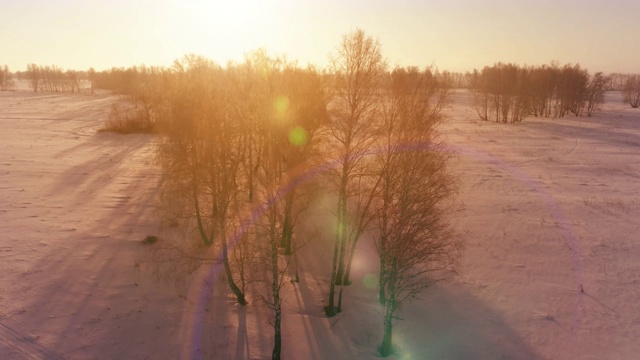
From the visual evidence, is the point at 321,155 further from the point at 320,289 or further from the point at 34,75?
the point at 34,75

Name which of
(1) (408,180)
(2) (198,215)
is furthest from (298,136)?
(2) (198,215)

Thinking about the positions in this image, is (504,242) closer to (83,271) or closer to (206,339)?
(206,339)

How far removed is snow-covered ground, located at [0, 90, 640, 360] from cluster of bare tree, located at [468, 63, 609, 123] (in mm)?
45073

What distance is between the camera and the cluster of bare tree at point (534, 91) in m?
76.2

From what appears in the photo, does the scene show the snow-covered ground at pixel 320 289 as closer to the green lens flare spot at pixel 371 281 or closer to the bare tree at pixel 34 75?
the green lens flare spot at pixel 371 281

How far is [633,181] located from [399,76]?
3093cm

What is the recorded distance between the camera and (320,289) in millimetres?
22750

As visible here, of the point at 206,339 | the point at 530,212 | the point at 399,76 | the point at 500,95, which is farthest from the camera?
the point at 500,95

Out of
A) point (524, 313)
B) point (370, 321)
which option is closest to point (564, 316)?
point (524, 313)

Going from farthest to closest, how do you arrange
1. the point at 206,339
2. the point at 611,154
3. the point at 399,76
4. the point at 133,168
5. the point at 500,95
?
the point at 500,95
the point at 611,154
the point at 133,168
the point at 399,76
the point at 206,339

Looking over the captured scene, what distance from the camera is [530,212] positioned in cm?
2909

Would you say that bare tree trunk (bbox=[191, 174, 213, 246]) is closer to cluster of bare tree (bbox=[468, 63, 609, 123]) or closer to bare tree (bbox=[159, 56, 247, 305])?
bare tree (bbox=[159, 56, 247, 305])

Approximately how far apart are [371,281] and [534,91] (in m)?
76.7

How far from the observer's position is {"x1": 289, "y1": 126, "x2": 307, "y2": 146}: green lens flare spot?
63.0 ft
